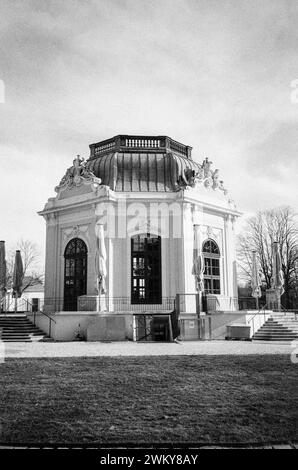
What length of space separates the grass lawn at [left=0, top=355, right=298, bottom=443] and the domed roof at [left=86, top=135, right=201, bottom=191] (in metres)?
14.2

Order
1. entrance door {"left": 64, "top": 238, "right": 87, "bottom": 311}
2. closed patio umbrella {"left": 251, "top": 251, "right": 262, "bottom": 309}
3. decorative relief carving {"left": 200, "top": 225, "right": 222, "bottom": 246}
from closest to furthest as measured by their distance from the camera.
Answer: closed patio umbrella {"left": 251, "top": 251, "right": 262, "bottom": 309} → entrance door {"left": 64, "top": 238, "right": 87, "bottom": 311} → decorative relief carving {"left": 200, "top": 225, "right": 222, "bottom": 246}

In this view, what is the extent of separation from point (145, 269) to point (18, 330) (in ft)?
23.2

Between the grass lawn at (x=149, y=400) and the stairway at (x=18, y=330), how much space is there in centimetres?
746

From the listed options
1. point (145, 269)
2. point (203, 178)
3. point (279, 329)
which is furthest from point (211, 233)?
point (279, 329)

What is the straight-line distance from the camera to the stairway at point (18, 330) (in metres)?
18.6

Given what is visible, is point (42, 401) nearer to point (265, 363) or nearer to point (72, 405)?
point (72, 405)

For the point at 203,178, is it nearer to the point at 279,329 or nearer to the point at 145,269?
the point at 145,269

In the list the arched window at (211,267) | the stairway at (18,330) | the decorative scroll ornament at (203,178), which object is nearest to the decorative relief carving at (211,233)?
the arched window at (211,267)

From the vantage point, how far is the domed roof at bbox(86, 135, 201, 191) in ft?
80.2

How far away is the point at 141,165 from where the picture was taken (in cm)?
2491

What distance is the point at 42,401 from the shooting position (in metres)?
7.67

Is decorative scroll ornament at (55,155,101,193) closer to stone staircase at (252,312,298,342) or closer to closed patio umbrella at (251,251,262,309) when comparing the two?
closed patio umbrella at (251,251,262,309)

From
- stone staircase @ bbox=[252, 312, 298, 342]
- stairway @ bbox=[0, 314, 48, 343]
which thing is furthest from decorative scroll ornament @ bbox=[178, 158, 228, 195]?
stairway @ bbox=[0, 314, 48, 343]

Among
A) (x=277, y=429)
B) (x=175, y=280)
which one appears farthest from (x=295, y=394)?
(x=175, y=280)
